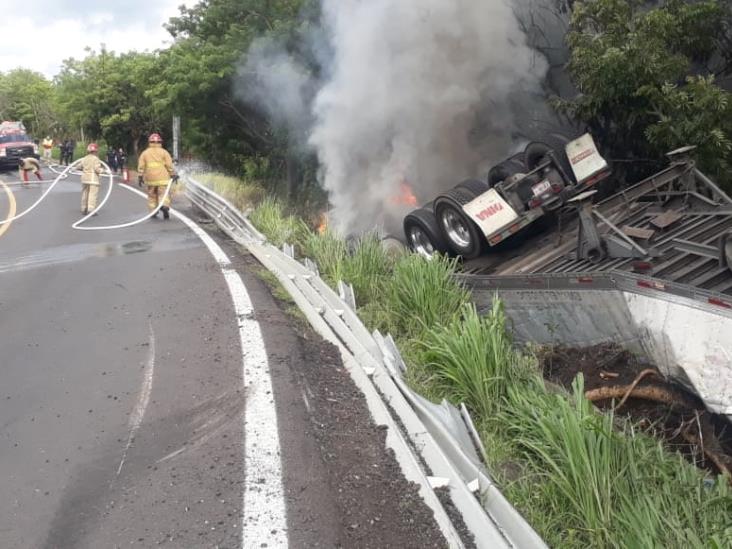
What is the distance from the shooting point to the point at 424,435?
3373 millimetres

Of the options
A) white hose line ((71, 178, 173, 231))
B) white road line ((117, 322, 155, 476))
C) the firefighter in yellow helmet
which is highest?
the firefighter in yellow helmet

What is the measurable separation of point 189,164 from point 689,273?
18889 mm

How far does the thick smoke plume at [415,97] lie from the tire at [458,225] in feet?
8.28

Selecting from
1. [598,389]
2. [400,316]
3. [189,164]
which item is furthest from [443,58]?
[189,164]

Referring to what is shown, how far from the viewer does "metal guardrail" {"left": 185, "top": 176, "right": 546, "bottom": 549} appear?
2.72 m

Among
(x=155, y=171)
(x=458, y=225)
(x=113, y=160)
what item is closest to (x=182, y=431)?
(x=458, y=225)

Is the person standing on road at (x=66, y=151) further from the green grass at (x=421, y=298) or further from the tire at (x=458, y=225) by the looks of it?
the green grass at (x=421, y=298)

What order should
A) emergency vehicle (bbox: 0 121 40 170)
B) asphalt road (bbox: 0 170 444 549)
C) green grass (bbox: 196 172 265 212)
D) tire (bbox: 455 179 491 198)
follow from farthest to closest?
1. emergency vehicle (bbox: 0 121 40 170)
2. green grass (bbox: 196 172 265 212)
3. tire (bbox: 455 179 491 198)
4. asphalt road (bbox: 0 170 444 549)

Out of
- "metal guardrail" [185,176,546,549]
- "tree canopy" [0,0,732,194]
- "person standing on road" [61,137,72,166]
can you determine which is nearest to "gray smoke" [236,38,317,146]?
"tree canopy" [0,0,732,194]

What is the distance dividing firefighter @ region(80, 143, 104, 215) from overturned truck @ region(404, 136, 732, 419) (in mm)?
6898

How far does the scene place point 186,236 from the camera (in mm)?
10328

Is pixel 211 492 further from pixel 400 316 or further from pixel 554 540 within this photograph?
pixel 400 316

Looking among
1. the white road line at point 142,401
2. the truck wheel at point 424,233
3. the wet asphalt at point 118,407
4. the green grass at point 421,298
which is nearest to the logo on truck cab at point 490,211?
the truck wheel at point 424,233

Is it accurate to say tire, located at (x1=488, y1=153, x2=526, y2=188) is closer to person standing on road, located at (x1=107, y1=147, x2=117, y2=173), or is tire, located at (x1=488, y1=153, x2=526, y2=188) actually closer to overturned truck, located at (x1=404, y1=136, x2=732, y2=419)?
overturned truck, located at (x1=404, y1=136, x2=732, y2=419)
